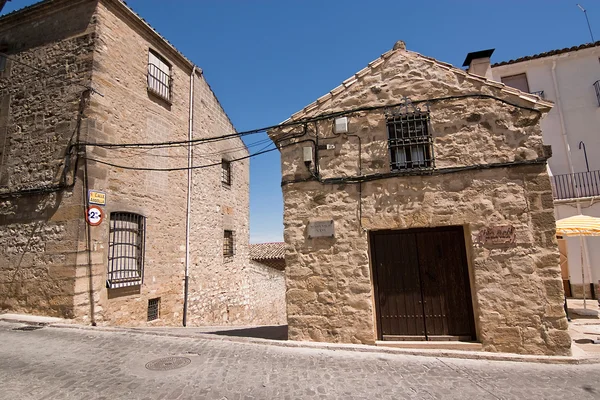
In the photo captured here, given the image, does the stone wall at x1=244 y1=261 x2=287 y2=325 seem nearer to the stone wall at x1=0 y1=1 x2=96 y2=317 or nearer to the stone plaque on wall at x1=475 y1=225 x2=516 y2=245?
the stone wall at x1=0 y1=1 x2=96 y2=317

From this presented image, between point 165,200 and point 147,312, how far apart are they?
3293 mm

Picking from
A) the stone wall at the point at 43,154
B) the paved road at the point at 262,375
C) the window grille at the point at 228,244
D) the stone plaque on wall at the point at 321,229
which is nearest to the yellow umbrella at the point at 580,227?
the paved road at the point at 262,375

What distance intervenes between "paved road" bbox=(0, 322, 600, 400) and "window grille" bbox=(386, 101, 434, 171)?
332 cm

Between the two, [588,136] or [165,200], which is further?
[588,136]

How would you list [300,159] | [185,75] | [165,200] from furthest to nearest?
[185,75]
[165,200]
[300,159]

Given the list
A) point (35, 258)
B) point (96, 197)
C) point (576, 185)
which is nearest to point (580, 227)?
point (576, 185)

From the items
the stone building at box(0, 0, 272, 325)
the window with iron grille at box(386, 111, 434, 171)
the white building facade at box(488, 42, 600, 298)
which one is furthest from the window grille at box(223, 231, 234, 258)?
A: the white building facade at box(488, 42, 600, 298)

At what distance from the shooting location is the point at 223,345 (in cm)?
607

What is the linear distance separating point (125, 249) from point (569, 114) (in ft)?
60.3

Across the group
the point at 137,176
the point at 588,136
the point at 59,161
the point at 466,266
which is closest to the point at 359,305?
the point at 466,266

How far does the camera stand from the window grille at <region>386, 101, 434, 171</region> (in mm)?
6176

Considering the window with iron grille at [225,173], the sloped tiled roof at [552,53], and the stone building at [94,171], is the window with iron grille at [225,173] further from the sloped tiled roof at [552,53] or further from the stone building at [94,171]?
the sloped tiled roof at [552,53]

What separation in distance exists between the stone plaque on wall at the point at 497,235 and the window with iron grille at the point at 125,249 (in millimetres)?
8226

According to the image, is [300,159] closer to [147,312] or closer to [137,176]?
[137,176]
